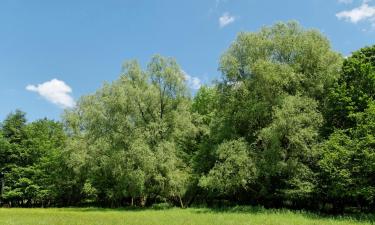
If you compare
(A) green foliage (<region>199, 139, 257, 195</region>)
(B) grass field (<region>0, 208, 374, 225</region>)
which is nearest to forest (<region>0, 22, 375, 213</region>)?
(A) green foliage (<region>199, 139, 257, 195</region>)

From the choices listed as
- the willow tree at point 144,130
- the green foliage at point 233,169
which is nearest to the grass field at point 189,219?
the green foliage at point 233,169

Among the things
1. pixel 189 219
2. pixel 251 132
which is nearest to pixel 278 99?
pixel 251 132

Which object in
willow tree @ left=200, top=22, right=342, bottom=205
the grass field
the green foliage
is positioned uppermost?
willow tree @ left=200, top=22, right=342, bottom=205

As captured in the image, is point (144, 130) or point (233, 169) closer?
point (233, 169)

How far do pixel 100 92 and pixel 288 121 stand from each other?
89.6 feet

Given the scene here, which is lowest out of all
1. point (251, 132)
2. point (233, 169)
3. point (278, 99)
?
point (233, 169)

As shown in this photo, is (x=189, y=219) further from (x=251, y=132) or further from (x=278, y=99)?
(x=251, y=132)

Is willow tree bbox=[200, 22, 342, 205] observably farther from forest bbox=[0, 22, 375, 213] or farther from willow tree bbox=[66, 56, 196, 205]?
willow tree bbox=[66, 56, 196, 205]

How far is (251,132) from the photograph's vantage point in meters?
40.0

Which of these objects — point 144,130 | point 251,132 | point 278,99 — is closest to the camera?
point 278,99

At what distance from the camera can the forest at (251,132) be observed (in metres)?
32.0

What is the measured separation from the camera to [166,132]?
44875 millimetres

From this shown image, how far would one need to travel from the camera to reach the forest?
31984mm

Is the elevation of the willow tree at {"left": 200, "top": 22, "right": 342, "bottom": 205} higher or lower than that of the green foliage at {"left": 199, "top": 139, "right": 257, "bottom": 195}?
higher
